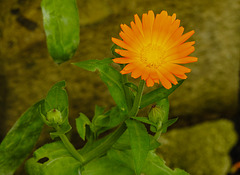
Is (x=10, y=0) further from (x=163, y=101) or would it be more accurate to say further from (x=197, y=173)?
(x=197, y=173)

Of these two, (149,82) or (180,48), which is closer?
(149,82)

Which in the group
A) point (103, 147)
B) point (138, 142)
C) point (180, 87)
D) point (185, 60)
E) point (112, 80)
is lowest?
point (180, 87)

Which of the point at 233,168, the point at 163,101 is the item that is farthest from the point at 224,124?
the point at 163,101

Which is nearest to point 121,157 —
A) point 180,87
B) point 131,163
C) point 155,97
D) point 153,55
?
point 131,163

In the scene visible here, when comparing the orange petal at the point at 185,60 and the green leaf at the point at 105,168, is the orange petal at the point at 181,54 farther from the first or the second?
the green leaf at the point at 105,168

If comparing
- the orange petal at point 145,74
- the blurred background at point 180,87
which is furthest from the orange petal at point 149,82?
the blurred background at point 180,87

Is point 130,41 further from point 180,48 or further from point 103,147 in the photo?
point 103,147

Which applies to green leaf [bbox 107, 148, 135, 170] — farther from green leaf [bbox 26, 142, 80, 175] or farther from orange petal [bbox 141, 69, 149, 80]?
orange petal [bbox 141, 69, 149, 80]

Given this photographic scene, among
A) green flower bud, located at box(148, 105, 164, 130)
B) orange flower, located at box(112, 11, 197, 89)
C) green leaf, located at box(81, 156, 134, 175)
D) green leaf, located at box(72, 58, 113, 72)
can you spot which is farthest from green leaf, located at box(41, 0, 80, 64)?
green leaf, located at box(81, 156, 134, 175)
